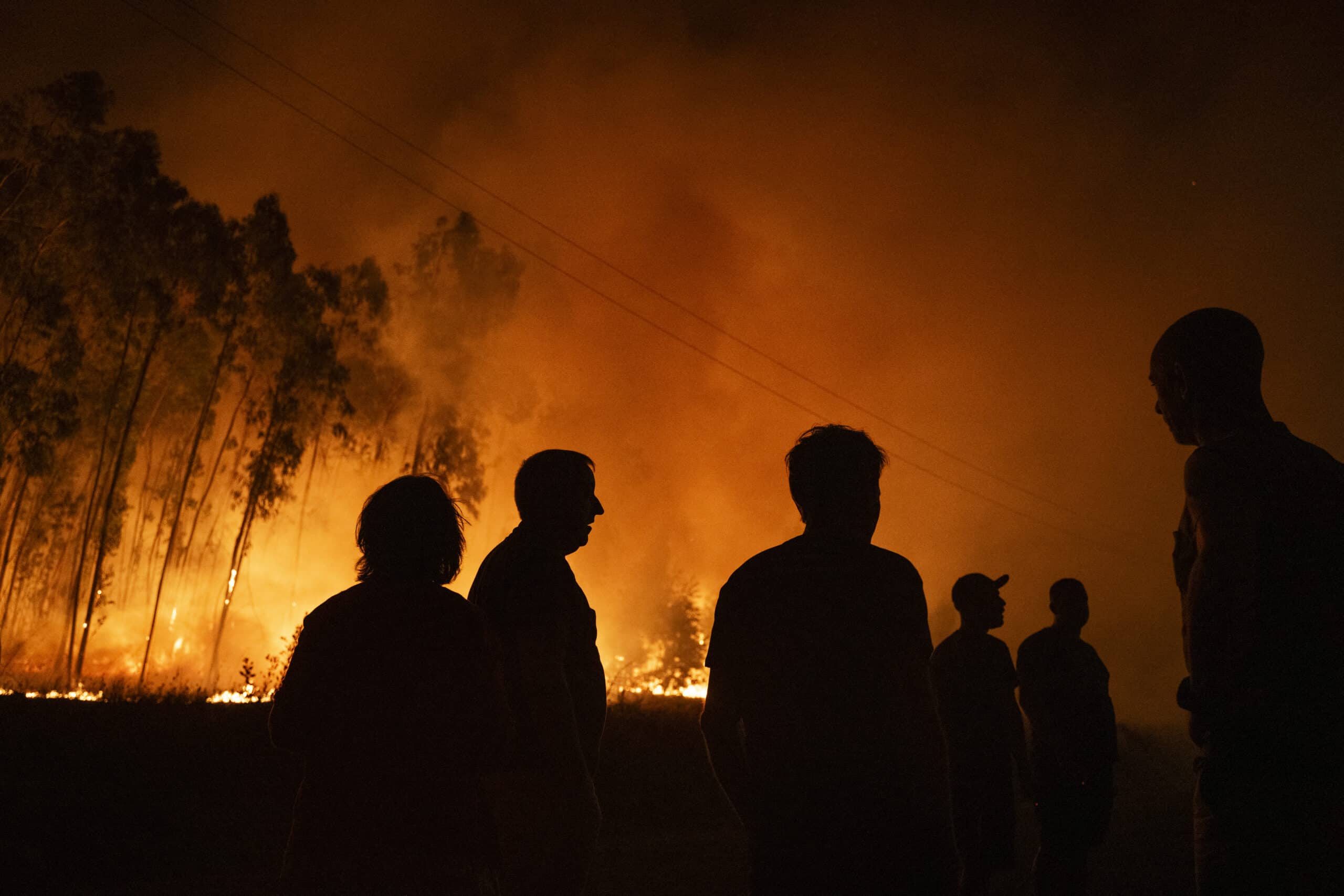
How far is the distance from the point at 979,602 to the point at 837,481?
10.4ft

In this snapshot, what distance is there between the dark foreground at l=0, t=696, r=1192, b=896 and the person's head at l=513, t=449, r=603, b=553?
14.8 feet

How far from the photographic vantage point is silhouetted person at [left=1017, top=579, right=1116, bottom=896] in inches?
174

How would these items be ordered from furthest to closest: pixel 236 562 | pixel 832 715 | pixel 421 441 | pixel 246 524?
→ pixel 421 441 → pixel 236 562 → pixel 246 524 → pixel 832 715

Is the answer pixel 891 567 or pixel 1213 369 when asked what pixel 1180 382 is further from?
pixel 891 567

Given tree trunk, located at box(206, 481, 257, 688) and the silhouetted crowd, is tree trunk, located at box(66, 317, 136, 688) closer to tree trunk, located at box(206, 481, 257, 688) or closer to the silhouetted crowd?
tree trunk, located at box(206, 481, 257, 688)

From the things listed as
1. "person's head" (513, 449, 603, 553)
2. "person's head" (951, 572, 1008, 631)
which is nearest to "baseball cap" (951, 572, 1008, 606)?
"person's head" (951, 572, 1008, 631)

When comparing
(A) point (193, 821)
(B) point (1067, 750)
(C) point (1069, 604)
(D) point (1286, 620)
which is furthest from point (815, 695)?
(A) point (193, 821)

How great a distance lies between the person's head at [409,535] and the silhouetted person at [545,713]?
0.26m

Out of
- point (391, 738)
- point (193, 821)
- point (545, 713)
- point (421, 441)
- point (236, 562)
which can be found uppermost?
point (421, 441)

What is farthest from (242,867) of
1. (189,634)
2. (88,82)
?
(189,634)

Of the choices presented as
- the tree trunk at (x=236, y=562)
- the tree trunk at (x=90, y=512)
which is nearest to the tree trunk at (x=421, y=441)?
the tree trunk at (x=236, y=562)

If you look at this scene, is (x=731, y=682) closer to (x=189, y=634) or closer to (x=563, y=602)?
(x=563, y=602)

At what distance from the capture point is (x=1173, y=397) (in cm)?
213

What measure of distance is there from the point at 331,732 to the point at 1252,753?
2.05m
